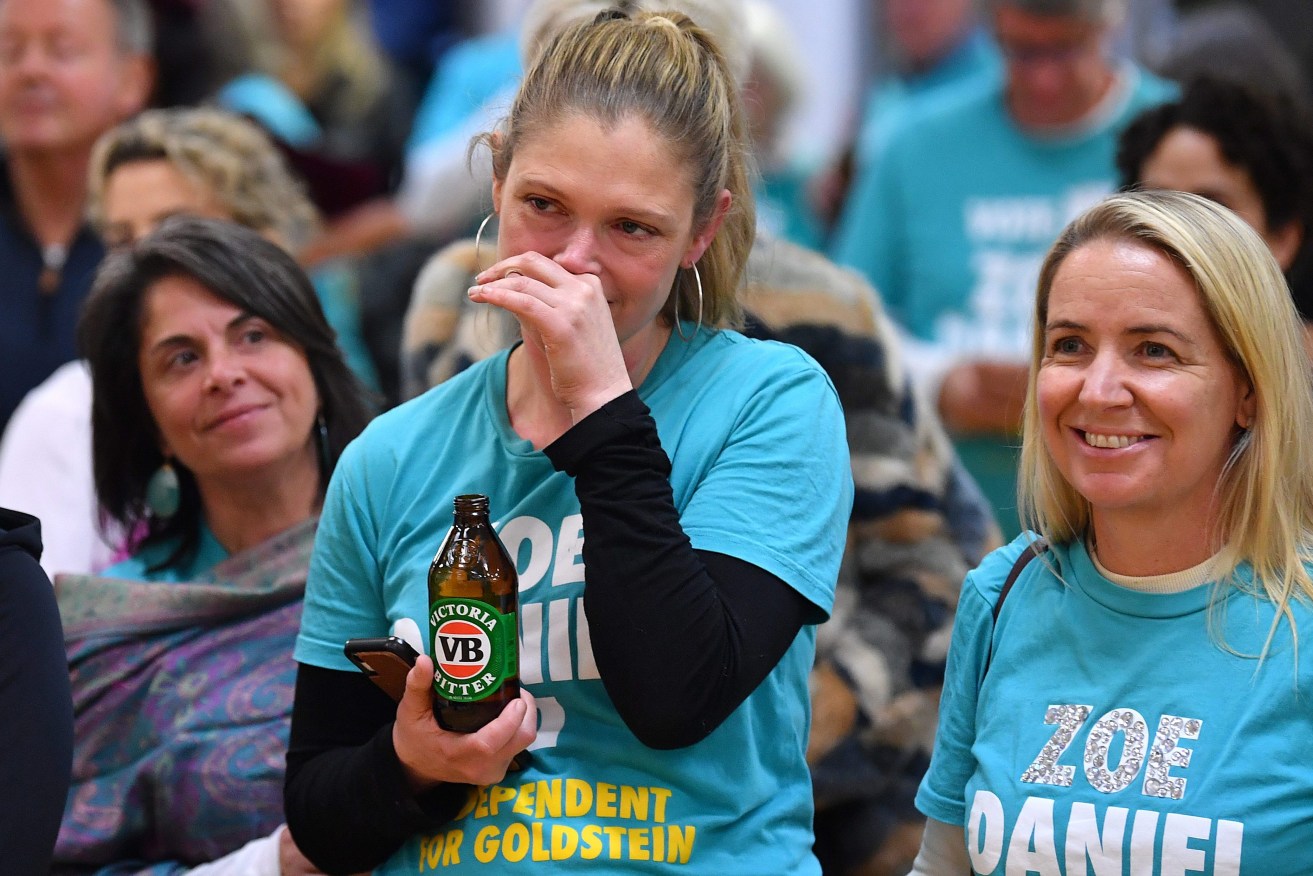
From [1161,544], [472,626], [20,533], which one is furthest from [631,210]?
[20,533]

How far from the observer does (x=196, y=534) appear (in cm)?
287

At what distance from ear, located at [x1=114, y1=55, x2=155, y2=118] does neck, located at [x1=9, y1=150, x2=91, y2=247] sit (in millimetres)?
187

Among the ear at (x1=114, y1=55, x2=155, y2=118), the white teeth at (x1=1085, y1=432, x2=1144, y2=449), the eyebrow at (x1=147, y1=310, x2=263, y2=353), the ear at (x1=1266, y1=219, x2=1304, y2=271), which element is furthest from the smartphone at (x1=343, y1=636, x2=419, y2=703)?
the ear at (x1=114, y1=55, x2=155, y2=118)

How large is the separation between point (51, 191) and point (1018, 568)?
3.29 m

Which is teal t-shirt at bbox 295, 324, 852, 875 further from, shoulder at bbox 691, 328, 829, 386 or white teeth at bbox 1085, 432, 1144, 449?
white teeth at bbox 1085, 432, 1144, 449

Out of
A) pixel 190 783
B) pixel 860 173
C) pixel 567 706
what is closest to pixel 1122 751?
pixel 567 706

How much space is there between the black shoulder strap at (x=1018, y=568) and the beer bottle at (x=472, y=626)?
61 cm

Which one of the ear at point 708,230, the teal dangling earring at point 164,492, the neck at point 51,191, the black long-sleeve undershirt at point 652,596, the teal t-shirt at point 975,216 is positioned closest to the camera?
the black long-sleeve undershirt at point 652,596

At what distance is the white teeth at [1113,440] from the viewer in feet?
6.40

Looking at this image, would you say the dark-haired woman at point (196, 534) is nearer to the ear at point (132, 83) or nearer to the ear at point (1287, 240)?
the ear at point (1287, 240)

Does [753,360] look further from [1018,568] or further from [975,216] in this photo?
[975,216]

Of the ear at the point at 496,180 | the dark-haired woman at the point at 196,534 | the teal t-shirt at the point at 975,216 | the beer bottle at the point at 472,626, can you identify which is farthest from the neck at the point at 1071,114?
the beer bottle at the point at 472,626

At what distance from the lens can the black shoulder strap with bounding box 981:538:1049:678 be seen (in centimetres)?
211

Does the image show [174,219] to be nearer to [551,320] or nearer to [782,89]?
[551,320]
